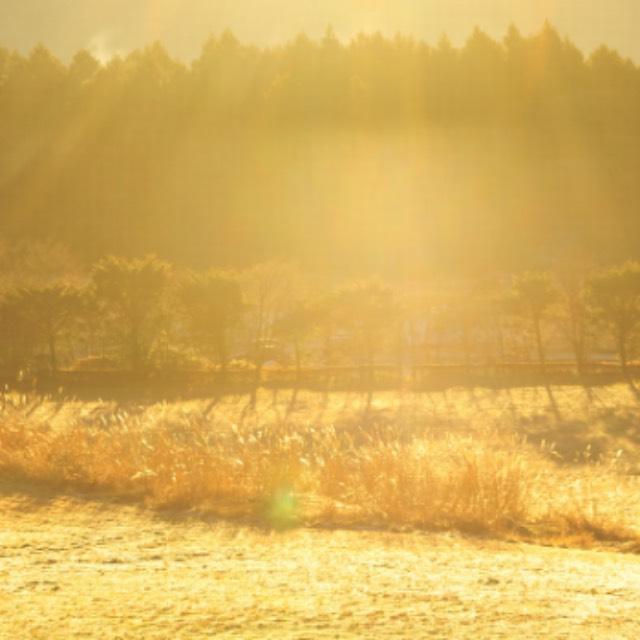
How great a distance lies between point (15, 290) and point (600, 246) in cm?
5542

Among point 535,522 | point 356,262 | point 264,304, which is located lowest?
point 535,522

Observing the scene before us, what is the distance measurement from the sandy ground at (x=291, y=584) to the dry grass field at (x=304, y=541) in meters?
0.02

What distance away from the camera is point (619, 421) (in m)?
19.8

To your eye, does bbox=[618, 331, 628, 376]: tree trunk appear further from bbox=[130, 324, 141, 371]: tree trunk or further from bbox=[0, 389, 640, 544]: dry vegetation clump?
bbox=[0, 389, 640, 544]: dry vegetation clump

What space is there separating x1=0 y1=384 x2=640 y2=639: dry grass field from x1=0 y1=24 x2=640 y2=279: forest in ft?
197

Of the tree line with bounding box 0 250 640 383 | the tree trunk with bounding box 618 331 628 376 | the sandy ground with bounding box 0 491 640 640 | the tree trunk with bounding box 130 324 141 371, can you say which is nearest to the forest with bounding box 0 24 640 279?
the tree line with bounding box 0 250 640 383

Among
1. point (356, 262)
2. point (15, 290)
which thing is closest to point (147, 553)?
point (15, 290)

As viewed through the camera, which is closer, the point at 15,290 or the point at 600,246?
the point at 15,290

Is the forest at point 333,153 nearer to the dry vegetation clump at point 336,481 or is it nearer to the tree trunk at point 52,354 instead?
the tree trunk at point 52,354

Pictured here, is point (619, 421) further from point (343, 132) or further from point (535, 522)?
point (343, 132)

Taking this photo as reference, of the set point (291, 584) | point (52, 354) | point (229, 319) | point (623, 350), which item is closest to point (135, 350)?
point (52, 354)

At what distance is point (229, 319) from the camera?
35.0 meters

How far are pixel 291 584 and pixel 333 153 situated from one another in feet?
299

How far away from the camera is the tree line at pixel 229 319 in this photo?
33906 mm
